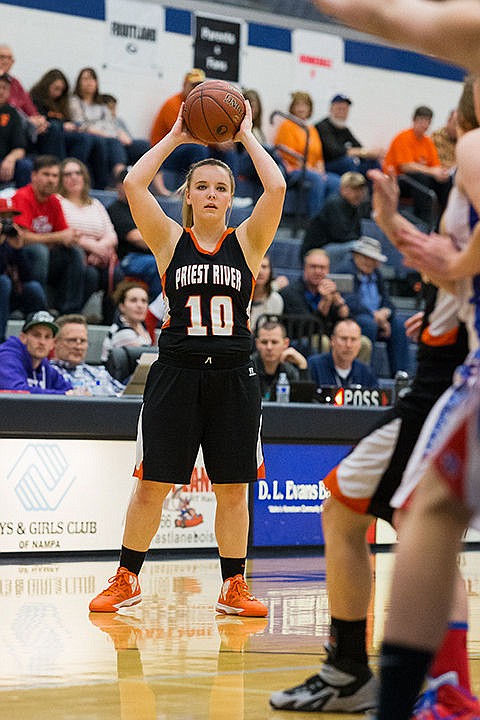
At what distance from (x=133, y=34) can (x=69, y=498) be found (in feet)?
29.2

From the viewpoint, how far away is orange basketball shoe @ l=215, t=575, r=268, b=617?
5500 millimetres

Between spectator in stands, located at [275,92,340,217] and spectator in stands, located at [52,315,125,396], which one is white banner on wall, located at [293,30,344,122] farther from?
spectator in stands, located at [52,315,125,396]

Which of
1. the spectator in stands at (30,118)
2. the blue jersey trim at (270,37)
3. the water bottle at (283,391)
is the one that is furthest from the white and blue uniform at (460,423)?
the blue jersey trim at (270,37)

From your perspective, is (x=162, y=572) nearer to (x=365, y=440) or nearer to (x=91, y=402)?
(x=91, y=402)

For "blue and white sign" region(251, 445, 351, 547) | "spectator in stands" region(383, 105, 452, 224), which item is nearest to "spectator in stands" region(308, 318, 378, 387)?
"blue and white sign" region(251, 445, 351, 547)

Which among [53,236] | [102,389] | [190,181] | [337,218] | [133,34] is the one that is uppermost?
[133,34]

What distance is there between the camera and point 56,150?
12.5 meters

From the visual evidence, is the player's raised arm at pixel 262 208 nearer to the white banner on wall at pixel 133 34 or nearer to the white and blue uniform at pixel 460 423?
the white and blue uniform at pixel 460 423

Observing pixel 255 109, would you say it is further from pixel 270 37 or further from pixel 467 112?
pixel 467 112

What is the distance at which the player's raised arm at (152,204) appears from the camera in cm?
551

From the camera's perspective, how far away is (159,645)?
4625 millimetres

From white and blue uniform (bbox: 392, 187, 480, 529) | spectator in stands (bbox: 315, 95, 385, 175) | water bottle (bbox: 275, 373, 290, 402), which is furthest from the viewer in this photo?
spectator in stands (bbox: 315, 95, 385, 175)

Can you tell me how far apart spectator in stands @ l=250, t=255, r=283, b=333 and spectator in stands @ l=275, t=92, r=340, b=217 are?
124 inches

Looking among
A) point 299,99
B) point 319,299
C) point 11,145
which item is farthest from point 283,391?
point 299,99
